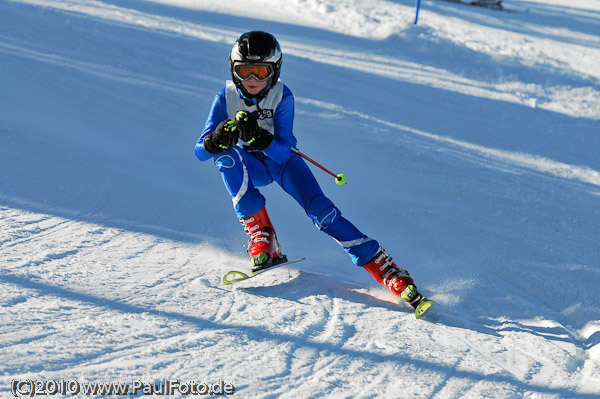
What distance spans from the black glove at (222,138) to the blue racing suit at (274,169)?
0.34 feet

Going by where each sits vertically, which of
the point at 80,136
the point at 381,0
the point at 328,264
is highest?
the point at 381,0

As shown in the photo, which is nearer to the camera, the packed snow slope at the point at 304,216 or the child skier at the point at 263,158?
the packed snow slope at the point at 304,216

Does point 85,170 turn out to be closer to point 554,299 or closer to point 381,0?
point 554,299

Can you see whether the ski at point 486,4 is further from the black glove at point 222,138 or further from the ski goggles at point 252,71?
the black glove at point 222,138

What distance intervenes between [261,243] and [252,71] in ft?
3.64

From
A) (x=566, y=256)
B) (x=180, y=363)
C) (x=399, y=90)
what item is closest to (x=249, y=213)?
(x=180, y=363)

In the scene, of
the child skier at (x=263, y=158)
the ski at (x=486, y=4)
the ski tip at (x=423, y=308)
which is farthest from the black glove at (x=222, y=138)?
the ski at (x=486, y=4)

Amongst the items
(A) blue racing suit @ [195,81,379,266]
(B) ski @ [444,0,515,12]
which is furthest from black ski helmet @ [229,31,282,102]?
(B) ski @ [444,0,515,12]

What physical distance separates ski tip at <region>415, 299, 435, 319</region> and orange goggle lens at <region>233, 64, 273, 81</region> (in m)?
1.70

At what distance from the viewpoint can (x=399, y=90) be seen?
8414 millimetres

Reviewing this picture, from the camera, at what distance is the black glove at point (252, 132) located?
3503 millimetres

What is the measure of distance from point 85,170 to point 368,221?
2.53m

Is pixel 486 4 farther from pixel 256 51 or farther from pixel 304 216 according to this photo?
pixel 256 51

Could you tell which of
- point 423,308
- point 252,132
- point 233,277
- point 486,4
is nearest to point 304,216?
point 233,277
